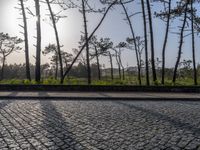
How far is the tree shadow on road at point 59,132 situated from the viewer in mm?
6324

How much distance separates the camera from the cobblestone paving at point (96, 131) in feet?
20.8

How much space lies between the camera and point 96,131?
773cm

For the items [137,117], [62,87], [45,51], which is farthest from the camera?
[45,51]

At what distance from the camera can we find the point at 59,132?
7.53m

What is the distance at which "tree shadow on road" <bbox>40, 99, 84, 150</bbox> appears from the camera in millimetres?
6324

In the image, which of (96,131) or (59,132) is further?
(96,131)

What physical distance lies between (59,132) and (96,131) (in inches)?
33.1

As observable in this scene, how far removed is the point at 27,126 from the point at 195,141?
395cm

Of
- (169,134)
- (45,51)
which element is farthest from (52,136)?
(45,51)

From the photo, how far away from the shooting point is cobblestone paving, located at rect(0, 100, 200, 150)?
249 inches

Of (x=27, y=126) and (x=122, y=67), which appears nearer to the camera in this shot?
(x=27, y=126)

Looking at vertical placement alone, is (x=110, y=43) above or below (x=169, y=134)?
above

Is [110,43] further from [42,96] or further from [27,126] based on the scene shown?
[27,126]

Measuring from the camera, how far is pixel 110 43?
53844 millimetres
